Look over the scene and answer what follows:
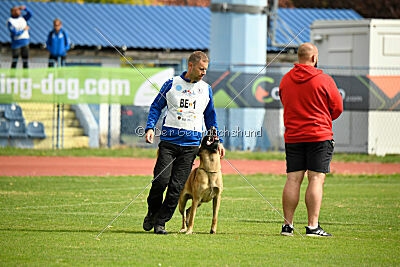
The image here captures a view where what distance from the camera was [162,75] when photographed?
76.0 feet

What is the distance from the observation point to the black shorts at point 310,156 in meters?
8.71

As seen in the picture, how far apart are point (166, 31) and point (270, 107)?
1395 centimetres

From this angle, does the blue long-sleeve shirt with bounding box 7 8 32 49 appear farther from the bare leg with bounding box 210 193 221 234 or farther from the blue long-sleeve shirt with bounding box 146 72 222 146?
the bare leg with bounding box 210 193 221 234

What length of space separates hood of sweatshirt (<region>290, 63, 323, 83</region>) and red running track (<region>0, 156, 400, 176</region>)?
392 inches

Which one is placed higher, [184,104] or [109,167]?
[184,104]

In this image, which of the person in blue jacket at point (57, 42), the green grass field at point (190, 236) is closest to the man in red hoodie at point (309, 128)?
the green grass field at point (190, 236)

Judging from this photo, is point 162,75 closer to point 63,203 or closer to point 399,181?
point 399,181

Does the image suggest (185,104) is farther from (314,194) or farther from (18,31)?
(18,31)

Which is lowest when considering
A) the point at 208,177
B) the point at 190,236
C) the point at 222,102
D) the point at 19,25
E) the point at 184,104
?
the point at 190,236

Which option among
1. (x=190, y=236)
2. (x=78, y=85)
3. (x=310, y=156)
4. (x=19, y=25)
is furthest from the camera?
(x=19, y=25)

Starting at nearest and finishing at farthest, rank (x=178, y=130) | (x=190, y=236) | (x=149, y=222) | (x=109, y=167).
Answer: (x=190, y=236) → (x=178, y=130) → (x=149, y=222) → (x=109, y=167)

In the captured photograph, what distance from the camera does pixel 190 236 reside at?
8.65 meters

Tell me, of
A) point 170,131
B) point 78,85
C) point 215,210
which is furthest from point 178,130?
point 78,85

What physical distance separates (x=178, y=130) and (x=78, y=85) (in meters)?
14.9
